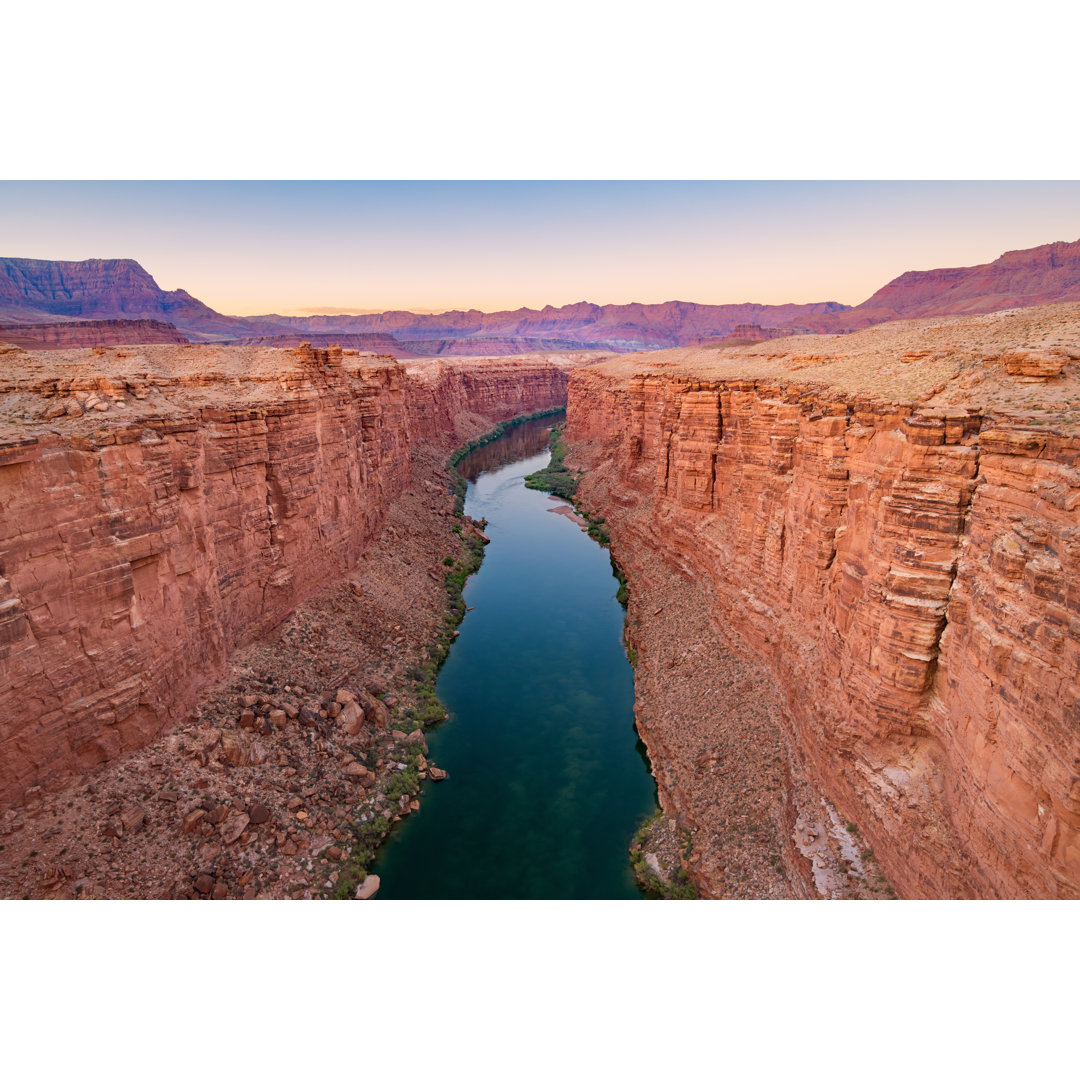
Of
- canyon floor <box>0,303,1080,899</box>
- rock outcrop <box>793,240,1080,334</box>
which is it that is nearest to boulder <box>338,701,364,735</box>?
canyon floor <box>0,303,1080,899</box>

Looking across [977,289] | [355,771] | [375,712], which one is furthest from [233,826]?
[977,289]

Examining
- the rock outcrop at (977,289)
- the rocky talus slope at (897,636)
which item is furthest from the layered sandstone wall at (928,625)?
the rock outcrop at (977,289)

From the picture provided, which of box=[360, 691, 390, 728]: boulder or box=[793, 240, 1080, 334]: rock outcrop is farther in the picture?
box=[793, 240, 1080, 334]: rock outcrop

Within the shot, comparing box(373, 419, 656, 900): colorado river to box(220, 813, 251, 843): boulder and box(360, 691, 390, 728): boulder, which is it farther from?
box(220, 813, 251, 843): boulder

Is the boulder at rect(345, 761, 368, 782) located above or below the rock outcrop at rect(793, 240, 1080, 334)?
below

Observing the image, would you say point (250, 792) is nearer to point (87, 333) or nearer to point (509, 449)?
point (509, 449)

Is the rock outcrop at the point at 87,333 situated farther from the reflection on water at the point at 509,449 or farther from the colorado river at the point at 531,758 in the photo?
the colorado river at the point at 531,758
